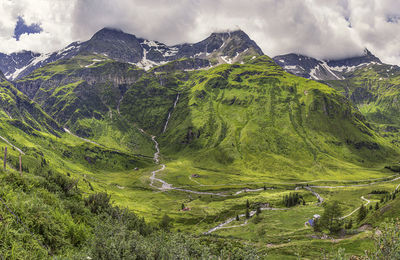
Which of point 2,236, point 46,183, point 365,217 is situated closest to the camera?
point 2,236

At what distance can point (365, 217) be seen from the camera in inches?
4296

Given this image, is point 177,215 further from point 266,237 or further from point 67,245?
point 67,245

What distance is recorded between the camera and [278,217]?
141 m

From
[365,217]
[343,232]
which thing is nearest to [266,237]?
[343,232]

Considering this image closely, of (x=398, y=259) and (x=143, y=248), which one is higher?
(x=398, y=259)

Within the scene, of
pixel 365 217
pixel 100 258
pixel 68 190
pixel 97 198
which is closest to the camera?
pixel 100 258

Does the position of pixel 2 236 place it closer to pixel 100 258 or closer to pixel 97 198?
pixel 100 258

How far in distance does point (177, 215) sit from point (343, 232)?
101398 millimetres

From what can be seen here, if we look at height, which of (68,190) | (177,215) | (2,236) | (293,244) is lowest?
(177,215)

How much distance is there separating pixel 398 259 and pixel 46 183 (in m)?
42.7

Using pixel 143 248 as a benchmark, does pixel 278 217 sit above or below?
below

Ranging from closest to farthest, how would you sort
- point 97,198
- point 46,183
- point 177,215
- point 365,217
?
point 46,183
point 97,198
point 365,217
point 177,215

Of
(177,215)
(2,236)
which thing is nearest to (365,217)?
(177,215)

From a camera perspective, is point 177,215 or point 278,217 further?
point 177,215
